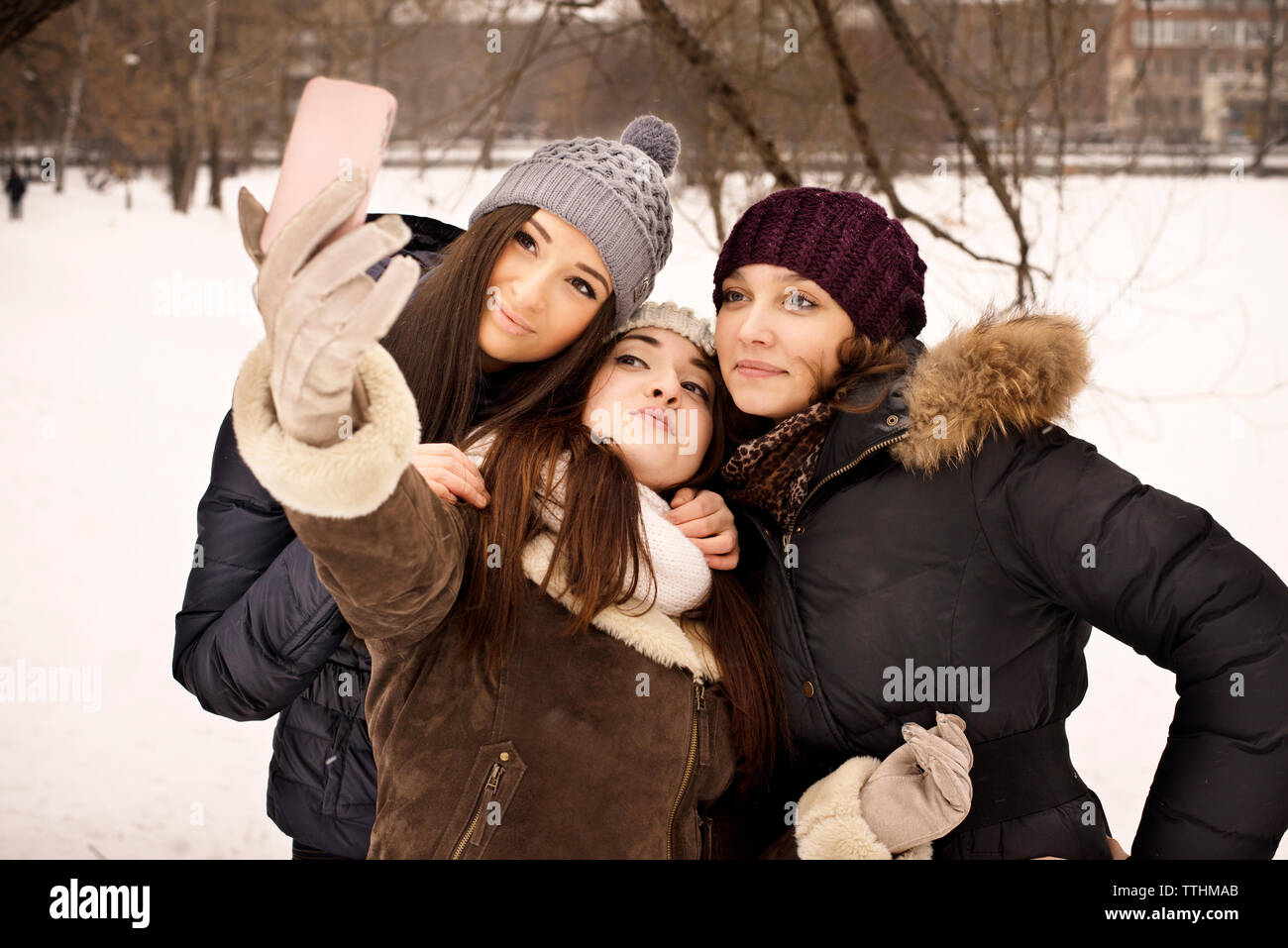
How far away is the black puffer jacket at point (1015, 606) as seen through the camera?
1.95 m

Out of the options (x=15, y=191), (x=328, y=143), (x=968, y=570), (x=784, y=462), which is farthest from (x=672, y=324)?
(x=15, y=191)

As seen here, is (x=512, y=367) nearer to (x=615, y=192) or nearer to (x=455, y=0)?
(x=615, y=192)

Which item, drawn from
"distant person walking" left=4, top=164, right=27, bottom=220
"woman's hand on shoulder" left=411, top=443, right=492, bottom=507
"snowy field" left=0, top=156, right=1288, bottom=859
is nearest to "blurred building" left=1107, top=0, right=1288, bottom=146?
"snowy field" left=0, top=156, right=1288, bottom=859

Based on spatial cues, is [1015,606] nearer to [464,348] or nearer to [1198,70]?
[464,348]

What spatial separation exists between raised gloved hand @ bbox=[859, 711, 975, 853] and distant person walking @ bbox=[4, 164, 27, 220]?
1624cm

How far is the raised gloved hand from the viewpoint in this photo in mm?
2027

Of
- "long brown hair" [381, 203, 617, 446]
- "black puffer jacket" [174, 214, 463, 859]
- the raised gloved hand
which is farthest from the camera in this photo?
"long brown hair" [381, 203, 617, 446]

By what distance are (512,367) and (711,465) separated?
0.56 m

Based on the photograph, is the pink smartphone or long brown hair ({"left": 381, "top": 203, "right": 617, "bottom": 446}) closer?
the pink smartphone

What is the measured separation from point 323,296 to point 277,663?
3.48ft

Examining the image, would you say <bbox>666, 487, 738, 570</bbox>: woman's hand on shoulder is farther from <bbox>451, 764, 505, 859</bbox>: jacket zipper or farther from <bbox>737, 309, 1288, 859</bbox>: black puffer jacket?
<bbox>451, 764, 505, 859</bbox>: jacket zipper

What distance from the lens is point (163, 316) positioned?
1183cm

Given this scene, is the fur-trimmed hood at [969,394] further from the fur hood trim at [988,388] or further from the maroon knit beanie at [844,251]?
the maroon knit beanie at [844,251]

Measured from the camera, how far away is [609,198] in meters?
2.51
